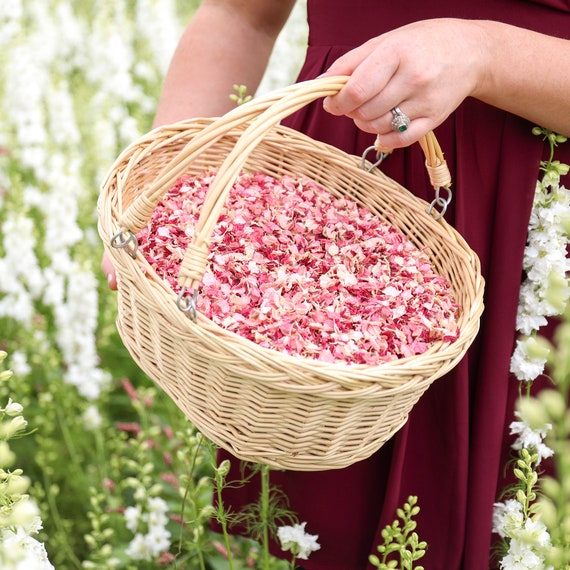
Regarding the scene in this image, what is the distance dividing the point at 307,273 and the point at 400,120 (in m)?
0.27

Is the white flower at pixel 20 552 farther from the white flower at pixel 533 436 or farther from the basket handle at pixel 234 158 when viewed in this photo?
the white flower at pixel 533 436

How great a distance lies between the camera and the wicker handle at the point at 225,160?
873 millimetres

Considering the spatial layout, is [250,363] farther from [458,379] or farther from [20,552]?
[458,379]

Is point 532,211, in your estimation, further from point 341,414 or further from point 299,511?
point 299,511

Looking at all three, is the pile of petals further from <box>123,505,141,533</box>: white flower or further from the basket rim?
<box>123,505,141,533</box>: white flower

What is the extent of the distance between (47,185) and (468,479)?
1.79 m

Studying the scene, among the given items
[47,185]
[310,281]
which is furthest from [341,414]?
[47,185]

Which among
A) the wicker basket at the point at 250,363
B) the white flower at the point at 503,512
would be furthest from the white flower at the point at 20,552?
the white flower at the point at 503,512

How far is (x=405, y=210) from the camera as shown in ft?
3.88

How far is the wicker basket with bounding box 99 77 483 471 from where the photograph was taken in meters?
0.84

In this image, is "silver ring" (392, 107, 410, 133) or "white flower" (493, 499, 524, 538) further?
"white flower" (493, 499, 524, 538)

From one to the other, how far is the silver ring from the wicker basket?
0.08 metres

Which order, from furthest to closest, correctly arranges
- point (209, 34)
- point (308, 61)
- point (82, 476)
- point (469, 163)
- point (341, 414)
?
point (82, 476), point (209, 34), point (308, 61), point (469, 163), point (341, 414)

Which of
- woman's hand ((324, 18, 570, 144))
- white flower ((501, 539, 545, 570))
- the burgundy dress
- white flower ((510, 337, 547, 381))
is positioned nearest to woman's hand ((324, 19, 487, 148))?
woman's hand ((324, 18, 570, 144))
